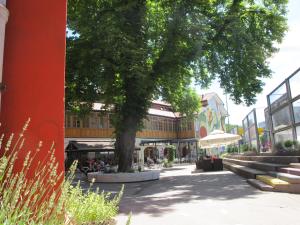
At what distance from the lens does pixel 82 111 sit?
21750mm

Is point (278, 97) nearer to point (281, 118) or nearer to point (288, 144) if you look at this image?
point (281, 118)

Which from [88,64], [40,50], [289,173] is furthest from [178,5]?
[40,50]

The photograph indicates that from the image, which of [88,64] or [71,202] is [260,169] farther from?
[71,202]

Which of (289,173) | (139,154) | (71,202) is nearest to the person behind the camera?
(71,202)

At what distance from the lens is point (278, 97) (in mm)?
15531

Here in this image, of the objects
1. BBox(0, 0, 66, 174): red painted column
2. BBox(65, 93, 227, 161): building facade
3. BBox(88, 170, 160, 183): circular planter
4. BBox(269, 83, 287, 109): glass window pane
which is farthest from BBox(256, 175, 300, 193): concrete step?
BBox(65, 93, 227, 161): building facade

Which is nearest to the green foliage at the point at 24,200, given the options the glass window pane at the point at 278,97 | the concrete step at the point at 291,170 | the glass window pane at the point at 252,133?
the concrete step at the point at 291,170

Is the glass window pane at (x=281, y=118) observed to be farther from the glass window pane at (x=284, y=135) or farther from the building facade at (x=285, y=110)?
the glass window pane at (x=284, y=135)

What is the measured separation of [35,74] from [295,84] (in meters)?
10.6

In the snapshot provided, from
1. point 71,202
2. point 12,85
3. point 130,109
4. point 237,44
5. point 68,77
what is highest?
point 237,44

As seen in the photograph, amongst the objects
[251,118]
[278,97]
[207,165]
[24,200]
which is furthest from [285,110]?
[24,200]

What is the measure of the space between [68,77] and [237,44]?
9266 mm

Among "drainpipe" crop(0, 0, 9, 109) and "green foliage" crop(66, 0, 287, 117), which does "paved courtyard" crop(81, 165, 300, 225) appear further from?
"green foliage" crop(66, 0, 287, 117)

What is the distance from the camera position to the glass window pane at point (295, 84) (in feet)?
41.7
